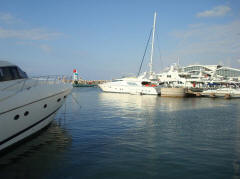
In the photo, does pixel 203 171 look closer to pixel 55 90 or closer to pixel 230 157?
pixel 230 157

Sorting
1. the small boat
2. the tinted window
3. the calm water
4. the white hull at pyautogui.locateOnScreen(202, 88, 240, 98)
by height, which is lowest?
the calm water

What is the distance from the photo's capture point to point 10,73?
330 inches

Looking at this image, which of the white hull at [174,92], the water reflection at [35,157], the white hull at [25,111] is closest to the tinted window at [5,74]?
the white hull at [25,111]

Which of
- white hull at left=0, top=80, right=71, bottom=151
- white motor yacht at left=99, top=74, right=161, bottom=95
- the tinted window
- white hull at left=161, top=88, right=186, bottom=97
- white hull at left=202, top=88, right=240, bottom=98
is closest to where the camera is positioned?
white hull at left=0, top=80, right=71, bottom=151

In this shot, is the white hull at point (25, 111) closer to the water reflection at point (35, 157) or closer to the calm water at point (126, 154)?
the water reflection at point (35, 157)

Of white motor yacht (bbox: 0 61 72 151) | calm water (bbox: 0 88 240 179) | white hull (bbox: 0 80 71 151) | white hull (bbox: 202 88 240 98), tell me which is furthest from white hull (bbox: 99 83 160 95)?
white hull (bbox: 0 80 71 151)

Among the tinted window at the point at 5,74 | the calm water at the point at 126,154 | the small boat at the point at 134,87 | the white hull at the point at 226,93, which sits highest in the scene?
the tinted window at the point at 5,74

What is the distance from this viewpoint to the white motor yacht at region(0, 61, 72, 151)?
652 cm

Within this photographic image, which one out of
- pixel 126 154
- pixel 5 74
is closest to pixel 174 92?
pixel 126 154

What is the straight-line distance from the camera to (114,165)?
20.2 feet

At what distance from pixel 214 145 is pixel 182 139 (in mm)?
1407

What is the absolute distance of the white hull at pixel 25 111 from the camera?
21.2 ft

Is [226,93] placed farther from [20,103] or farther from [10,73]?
[20,103]

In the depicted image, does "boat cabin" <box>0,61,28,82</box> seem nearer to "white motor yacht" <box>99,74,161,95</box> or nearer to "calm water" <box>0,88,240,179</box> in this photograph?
"calm water" <box>0,88,240,179</box>
